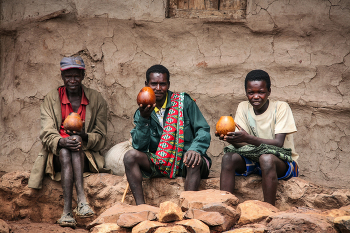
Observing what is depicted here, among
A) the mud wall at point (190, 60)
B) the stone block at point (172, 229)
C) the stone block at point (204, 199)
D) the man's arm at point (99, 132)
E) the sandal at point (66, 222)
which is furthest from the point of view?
the mud wall at point (190, 60)

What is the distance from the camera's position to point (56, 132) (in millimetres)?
4629

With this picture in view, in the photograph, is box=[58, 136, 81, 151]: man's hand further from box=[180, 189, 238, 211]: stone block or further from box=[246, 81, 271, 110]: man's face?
box=[246, 81, 271, 110]: man's face

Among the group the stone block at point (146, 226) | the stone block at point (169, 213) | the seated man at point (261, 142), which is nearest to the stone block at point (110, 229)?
the stone block at point (146, 226)

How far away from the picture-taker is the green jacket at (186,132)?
418 cm

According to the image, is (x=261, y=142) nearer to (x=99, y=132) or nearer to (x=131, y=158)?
(x=131, y=158)

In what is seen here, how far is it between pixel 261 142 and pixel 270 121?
1.08 ft

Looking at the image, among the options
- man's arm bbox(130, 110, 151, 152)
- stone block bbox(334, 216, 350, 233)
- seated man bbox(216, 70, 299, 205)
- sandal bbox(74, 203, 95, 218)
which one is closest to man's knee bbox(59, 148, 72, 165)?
sandal bbox(74, 203, 95, 218)

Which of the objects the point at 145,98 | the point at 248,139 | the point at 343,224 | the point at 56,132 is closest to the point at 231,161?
the point at 248,139

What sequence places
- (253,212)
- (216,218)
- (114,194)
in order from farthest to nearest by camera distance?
(114,194)
(253,212)
(216,218)

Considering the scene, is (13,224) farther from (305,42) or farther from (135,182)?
(305,42)

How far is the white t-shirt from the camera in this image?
418cm

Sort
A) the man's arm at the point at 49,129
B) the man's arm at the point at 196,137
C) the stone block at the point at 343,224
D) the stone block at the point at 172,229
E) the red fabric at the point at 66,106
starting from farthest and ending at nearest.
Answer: the red fabric at the point at 66,106 < the man's arm at the point at 49,129 < the man's arm at the point at 196,137 < the stone block at the point at 172,229 < the stone block at the point at 343,224

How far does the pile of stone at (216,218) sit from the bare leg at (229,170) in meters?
0.37

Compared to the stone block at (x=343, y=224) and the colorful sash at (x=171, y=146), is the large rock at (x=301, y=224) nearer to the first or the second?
the stone block at (x=343, y=224)
